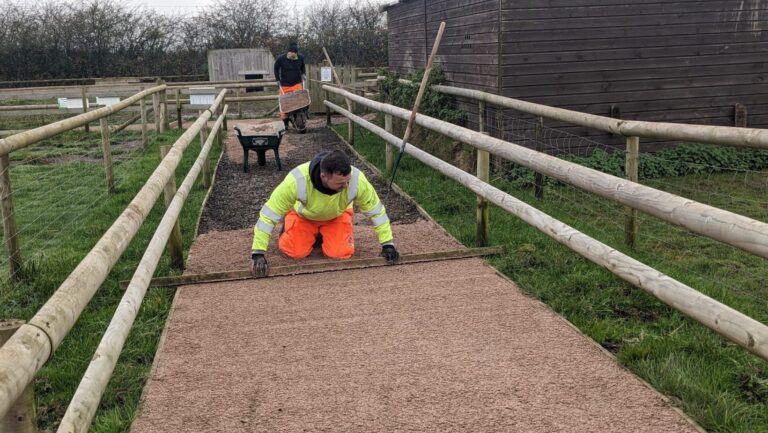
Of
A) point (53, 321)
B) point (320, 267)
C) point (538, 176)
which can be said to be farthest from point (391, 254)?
point (538, 176)

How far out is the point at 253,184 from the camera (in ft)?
31.6

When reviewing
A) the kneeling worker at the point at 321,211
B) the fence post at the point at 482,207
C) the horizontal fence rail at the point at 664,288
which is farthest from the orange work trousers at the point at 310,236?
the horizontal fence rail at the point at 664,288

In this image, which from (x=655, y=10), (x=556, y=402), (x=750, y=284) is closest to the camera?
(x=556, y=402)

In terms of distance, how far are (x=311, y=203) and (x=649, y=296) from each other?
245 cm

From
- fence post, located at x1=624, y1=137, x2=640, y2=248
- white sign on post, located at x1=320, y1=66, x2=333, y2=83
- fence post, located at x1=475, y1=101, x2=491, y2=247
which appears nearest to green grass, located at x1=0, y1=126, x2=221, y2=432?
fence post, located at x1=475, y1=101, x2=491, y2=247

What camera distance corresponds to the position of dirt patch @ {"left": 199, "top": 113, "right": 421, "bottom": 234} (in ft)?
24.3

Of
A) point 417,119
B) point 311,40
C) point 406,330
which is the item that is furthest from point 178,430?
point 311,40

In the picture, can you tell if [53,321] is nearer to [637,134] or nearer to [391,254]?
[391,254]

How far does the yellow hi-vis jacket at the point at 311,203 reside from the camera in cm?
521

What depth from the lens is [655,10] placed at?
10844 millimetres

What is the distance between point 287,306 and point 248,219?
2.95 meters

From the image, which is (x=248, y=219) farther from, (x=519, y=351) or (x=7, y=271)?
(x=519, y=351)

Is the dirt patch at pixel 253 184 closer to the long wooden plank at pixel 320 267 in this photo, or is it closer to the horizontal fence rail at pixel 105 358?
the long wooden plank at pixel 320 267

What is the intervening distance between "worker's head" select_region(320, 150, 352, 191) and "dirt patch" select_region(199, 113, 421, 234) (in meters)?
2.21
